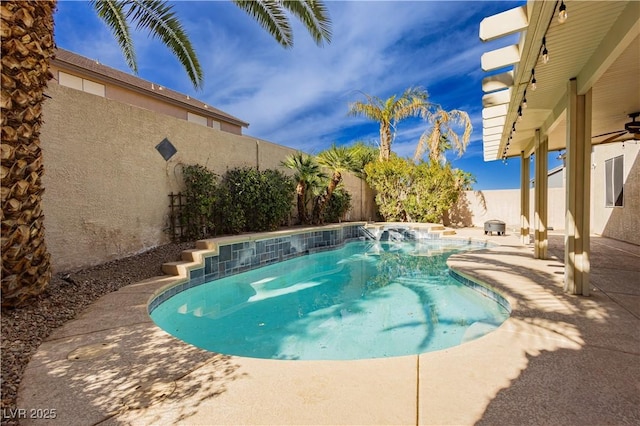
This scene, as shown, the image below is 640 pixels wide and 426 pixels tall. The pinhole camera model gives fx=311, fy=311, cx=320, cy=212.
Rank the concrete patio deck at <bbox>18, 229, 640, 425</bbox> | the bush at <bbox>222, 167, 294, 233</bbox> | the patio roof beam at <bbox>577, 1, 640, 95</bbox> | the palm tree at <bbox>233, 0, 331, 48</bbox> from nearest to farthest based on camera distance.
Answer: the concrete patio deck at <bbox>18, 229, 640, 425</bbox> → the patio roof beam at <bbox>577, 1, 640, 95</bbox> → the palm tree at <bbox>233, 0, 331, 48</bbox> → the bush at <bbox>222, 167, 294, 233</bbox>

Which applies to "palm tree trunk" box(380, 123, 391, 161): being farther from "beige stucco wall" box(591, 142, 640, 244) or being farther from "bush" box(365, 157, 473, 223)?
"beige stucco wall" box(591, 142, 640, 244)

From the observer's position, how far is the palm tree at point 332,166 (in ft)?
40.0

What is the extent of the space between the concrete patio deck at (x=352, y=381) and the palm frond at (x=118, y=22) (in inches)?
246

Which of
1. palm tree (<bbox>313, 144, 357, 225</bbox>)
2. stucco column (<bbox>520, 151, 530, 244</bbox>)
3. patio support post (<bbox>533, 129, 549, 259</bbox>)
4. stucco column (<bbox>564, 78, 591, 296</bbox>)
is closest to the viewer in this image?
stucco column (<bbox>564, 78, 591, 296</bbox>)

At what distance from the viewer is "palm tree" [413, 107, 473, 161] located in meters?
18.2

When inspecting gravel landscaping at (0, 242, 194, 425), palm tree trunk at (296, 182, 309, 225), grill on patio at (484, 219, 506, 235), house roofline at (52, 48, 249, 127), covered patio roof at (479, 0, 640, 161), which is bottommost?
gravel landscaping at (0, 242, 194, 425)

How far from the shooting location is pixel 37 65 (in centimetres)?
392

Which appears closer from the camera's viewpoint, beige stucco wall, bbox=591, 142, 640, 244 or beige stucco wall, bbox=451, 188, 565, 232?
beige stucco wall, bbox=591, 142, 640, 244

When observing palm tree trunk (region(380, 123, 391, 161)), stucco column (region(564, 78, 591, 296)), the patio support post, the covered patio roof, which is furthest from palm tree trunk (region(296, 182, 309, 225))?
stucco column (region(564, 78, 591, 296))

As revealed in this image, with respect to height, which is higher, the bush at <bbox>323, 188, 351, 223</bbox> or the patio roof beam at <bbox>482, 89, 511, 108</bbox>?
the patio roof beam at <bbox>482, 89, 511, 108</bbox>

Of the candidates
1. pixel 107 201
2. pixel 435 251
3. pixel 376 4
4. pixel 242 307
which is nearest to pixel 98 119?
pixel 107 201

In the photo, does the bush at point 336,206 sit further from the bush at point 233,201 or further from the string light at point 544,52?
the string light at point 544,52

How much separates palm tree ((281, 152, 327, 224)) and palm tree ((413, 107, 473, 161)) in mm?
8555

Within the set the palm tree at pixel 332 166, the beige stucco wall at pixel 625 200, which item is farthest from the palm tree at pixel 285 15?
the beige stucco wall at pixel 625 200
